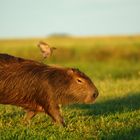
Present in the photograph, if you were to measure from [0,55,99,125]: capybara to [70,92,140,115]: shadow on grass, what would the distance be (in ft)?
5.53

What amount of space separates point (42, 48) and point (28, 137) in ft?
10.1

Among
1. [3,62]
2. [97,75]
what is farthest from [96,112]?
[97,75]

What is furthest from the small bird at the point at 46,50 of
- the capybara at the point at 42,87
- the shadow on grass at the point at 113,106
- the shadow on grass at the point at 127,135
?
the shadow on grass at the point at 127,135

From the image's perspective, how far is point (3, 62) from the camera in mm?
8406

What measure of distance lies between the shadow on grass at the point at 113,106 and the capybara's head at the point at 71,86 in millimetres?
1633

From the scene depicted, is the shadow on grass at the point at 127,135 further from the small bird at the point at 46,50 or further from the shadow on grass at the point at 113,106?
the small bird at the point at 46,50

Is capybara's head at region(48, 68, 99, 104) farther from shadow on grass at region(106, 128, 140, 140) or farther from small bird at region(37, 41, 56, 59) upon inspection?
small bird at region(37, 41, 56, 59)

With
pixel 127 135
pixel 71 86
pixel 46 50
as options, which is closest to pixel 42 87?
pixel 71 86

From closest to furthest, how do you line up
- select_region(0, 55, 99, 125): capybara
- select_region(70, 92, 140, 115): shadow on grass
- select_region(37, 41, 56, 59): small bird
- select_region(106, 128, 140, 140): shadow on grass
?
select_region(106, 128, 140, 140): shadow on grass → select_region(0, 55, 99, 125): capybara → select_region(37, 41, 56, 59): small bird → select_region(70, 92, 140, 115): shadow on grass

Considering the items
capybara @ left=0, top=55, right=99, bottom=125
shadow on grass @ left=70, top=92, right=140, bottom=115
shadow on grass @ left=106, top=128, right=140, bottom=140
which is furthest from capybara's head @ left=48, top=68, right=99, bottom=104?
shadow on grass @ left=70, top=92, right=140, bottom=115

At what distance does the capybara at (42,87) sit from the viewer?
8406mm

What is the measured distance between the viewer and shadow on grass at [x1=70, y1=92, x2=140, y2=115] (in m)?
10.4

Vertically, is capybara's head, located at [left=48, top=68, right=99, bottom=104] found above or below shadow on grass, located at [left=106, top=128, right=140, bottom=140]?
above

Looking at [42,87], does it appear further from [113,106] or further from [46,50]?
[113,106]
